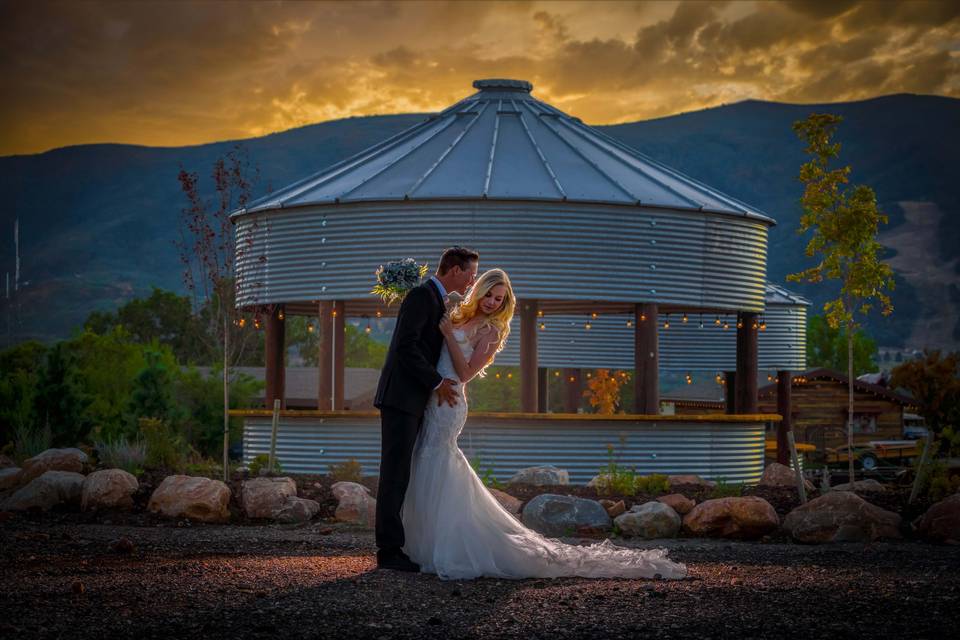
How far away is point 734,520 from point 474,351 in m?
5.37

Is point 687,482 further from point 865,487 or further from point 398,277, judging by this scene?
point 398,277

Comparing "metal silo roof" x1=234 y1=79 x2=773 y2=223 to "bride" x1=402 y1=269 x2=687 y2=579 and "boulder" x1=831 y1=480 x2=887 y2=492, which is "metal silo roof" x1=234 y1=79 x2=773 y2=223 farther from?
"bride" x1=402 y1=269 x2=687 y2=579

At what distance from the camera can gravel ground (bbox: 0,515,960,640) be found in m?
6.72

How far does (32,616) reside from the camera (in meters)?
6.88

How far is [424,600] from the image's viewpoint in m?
7.67

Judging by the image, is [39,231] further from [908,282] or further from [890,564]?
[890,564]

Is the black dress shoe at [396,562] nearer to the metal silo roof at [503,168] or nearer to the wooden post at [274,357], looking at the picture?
the metal silo roof at [503,168]

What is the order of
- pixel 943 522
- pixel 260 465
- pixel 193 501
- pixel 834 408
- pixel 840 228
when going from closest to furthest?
1. pixel 943 522
2. pixel 193 501
3. pixel 840 228
4. pixel 260 465
5. pixel 834 408

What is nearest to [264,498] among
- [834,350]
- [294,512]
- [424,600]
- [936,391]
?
[294,512]

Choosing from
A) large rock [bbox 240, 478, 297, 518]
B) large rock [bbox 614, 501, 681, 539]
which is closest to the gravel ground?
large rock [bbox 614, 501, 681, 539]

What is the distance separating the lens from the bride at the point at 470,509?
28.8 ft

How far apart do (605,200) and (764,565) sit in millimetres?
12299

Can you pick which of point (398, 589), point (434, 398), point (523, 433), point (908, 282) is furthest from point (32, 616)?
point (908, 282)

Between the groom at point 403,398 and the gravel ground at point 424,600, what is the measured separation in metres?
0.37
